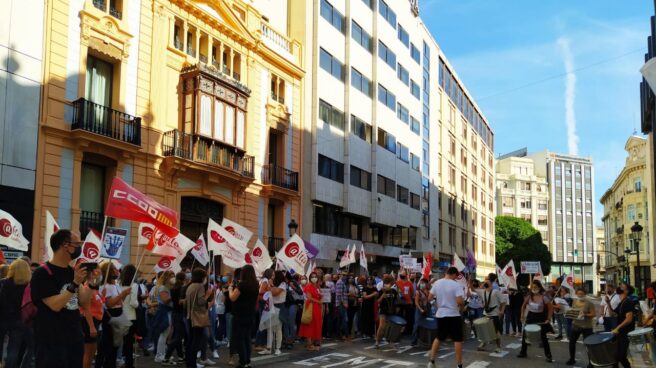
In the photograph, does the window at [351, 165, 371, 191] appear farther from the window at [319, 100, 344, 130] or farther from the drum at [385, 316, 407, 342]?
the drum at [385, 316, 407, 342]

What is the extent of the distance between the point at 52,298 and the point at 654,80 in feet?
16.3

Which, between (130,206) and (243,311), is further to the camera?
(243,311)

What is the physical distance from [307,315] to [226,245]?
2847mm

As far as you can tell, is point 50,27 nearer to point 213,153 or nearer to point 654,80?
point 213,153

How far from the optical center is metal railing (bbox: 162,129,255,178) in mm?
23312

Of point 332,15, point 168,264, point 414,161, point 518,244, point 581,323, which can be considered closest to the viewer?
point 581,323

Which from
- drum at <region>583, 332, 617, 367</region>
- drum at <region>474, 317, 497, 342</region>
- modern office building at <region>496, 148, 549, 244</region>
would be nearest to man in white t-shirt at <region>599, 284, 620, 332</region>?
drum at <region>474, 317, 497, 342</region>

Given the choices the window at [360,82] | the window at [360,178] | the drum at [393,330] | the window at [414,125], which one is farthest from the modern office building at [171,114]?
the window at [414,125]

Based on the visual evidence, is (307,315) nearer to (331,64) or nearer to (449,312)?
(449,312)

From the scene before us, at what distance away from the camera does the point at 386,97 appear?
41438 millimetres

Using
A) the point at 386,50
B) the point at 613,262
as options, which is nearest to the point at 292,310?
the point at 386,50

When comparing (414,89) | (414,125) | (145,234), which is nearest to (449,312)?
(145,234)

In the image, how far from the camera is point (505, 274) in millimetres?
22797

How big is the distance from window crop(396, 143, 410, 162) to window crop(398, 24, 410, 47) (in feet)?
23.8
